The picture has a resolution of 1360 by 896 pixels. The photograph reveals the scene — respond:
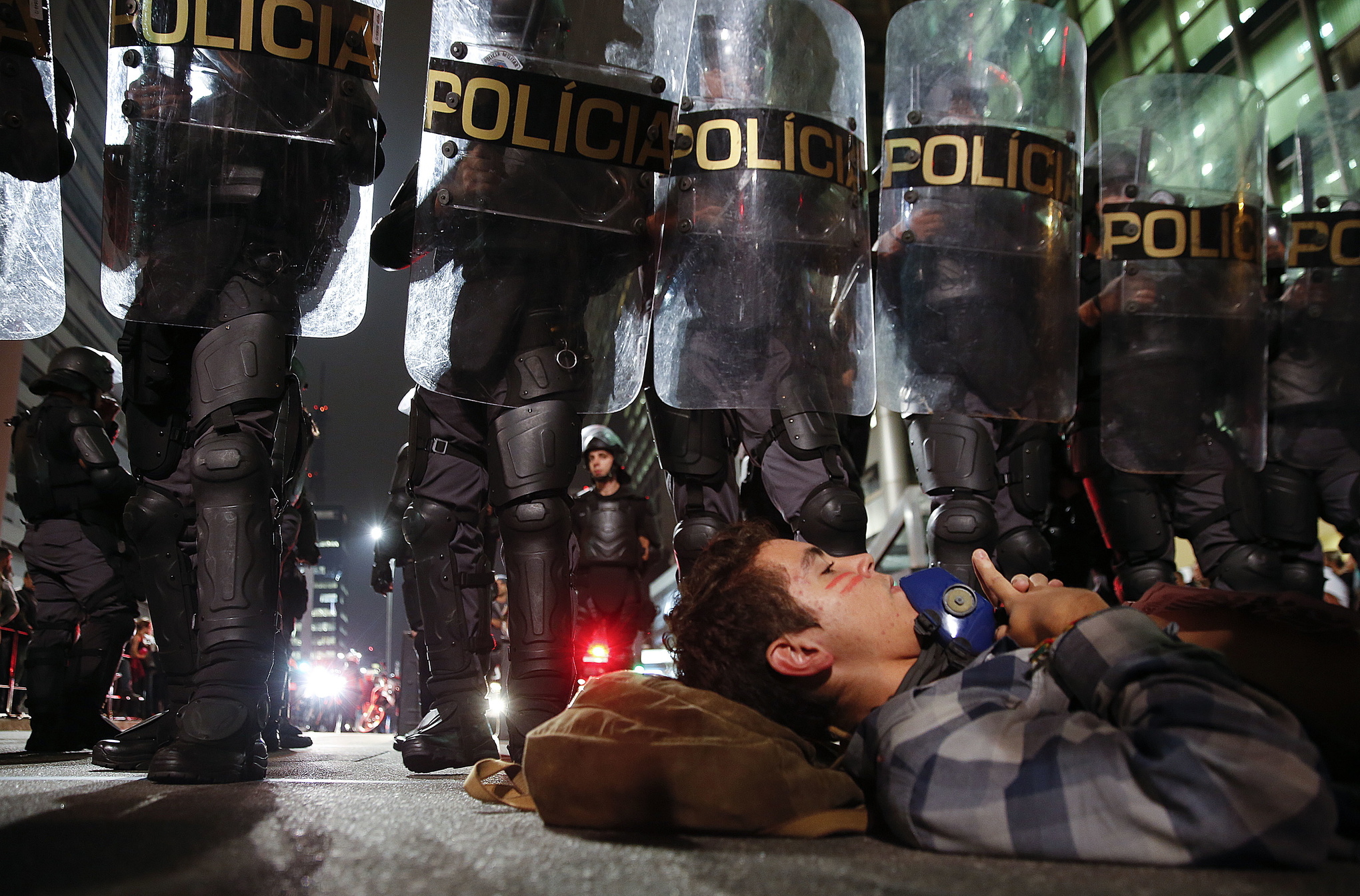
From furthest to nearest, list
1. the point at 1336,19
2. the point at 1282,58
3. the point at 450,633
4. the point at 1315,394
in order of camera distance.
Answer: the point at 1282,58, the point at 1336,19, the point at 1315,394, the point at 450,633

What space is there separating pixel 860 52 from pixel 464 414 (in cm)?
174

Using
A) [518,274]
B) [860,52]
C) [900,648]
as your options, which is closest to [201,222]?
[518,274]

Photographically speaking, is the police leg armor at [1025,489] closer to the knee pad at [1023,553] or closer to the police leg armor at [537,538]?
the knee pad at [1023,553]

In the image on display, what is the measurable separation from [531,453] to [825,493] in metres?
0.96

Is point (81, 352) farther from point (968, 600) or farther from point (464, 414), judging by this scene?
point (968, 600)

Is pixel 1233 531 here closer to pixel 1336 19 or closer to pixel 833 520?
pixel 833 520

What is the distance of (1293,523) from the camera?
3959 millimetres

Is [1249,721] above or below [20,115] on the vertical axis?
below

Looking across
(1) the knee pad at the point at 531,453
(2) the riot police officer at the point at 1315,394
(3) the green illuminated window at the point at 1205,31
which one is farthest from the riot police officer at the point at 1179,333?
(3) the green illuminated window at the point at 1205,31

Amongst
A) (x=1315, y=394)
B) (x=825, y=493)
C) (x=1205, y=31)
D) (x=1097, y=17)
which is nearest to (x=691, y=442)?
(x=825, y=493)

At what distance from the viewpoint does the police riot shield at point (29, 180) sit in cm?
227

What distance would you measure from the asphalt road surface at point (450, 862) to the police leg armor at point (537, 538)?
0.79 meters

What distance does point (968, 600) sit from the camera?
1.53 m

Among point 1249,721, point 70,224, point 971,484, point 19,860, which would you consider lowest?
point 19,860
